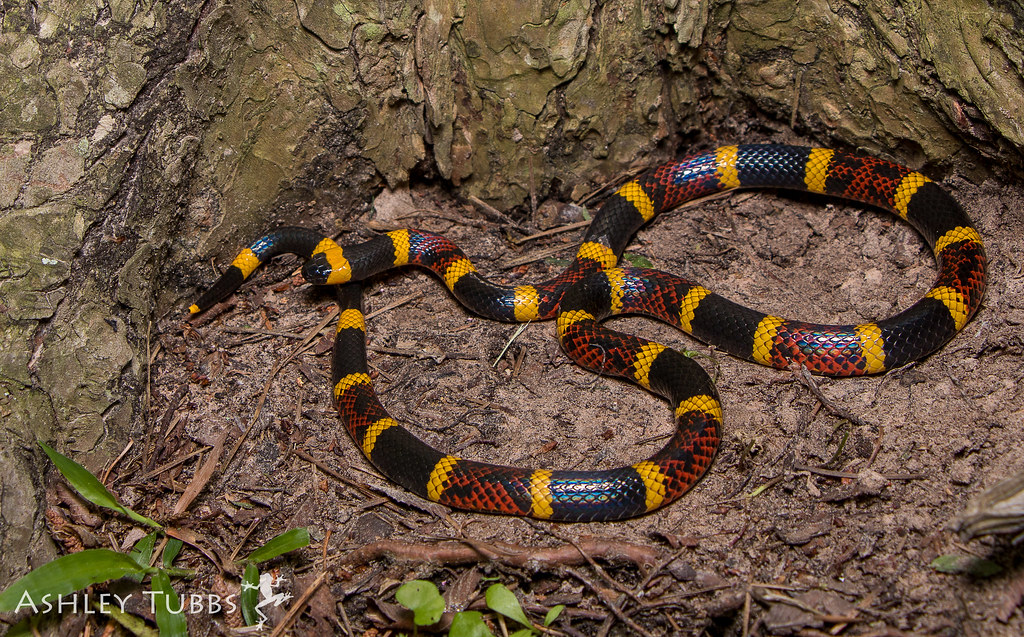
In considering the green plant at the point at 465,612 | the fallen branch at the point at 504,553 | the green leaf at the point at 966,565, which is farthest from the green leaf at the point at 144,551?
the green leaf at the point at 966,565

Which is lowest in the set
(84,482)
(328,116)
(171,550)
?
(171,550)

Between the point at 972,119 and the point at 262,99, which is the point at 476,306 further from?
the point at 972,119

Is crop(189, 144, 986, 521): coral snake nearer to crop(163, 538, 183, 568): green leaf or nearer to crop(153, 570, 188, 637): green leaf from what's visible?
crop(163, 538, 183, 568): green leaf

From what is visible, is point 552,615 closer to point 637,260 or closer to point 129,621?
point 129,621

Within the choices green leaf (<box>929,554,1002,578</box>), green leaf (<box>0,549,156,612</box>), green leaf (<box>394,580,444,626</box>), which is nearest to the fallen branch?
green leaf (<box>394,580,444,626</box>)

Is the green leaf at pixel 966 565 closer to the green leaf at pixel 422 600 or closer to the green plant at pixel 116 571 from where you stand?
the green leaf at pixel 422 600

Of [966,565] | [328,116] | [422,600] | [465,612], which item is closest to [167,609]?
[422,600]
